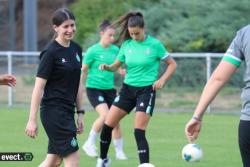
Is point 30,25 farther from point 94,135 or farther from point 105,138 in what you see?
point 105,138

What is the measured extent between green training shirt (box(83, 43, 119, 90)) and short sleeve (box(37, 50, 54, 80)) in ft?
16.4

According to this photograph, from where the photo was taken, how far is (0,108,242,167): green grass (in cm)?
1222

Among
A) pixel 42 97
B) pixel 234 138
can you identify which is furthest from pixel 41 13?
pixel 42 97

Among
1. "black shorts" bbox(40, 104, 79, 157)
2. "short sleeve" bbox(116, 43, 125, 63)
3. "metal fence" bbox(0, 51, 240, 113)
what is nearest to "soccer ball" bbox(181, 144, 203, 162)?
"short sleeve" bbox(116, 43, 125, 63)

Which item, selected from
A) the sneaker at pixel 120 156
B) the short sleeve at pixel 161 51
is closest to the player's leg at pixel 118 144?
the sneaker at pixel 120 156

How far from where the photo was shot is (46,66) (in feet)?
27.0

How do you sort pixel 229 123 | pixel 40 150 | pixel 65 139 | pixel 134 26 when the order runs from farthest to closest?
pixel 229 123 → pixel 40 150 → pixel 134 26 → pixel 65 139

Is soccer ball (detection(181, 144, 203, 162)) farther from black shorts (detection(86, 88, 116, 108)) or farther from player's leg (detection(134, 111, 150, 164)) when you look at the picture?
black shorts (detection(86, 88, 116, 108))

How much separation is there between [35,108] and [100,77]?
207 inches

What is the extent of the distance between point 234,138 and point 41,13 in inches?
804

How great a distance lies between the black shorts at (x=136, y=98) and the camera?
1078 centimetres

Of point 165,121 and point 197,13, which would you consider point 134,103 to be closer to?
point 165,121

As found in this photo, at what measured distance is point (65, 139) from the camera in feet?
27.2

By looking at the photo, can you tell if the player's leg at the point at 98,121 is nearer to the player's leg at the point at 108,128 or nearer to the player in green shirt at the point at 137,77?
the player's leg at the point at 108,128
